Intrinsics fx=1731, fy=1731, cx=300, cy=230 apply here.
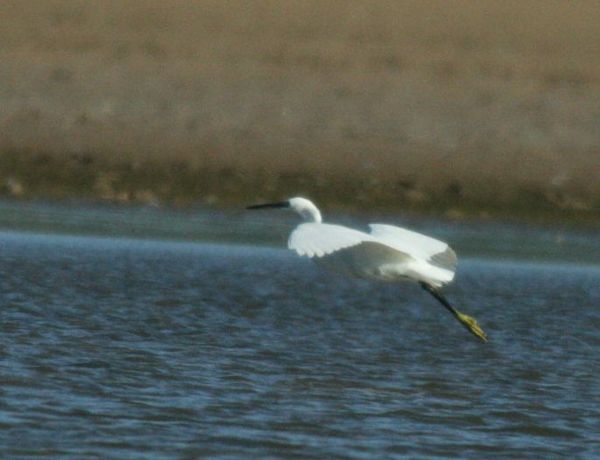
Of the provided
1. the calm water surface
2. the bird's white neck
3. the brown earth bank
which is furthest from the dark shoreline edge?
the bird's white neck

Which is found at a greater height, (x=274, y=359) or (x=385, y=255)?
(x=385, y=255)

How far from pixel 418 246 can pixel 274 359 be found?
3.63 ft

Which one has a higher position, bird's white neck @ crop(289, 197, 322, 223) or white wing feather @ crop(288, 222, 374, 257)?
bird's white neck @ crop(289, 197, 322, 223)

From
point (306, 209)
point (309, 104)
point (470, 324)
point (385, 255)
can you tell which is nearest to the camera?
point (385, 255)

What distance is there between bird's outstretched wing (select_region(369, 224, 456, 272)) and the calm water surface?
63cm

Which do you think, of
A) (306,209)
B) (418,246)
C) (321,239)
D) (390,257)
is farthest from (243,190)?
(321,239)

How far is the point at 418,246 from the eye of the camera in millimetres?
10484

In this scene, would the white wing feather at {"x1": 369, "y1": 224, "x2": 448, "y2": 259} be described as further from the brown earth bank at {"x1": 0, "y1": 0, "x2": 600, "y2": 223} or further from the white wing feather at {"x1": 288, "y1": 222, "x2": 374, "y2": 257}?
the brown earth bank at {"x1": 0, "y1": 0, "x2": 600, "y2": 223}

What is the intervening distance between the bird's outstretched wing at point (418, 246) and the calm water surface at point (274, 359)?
2.06ft

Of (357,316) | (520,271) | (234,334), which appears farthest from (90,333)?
(520,271)

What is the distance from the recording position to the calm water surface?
8164 millimetres

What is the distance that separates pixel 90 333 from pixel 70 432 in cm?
304

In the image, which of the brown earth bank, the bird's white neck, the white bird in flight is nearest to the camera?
the white bird in flight

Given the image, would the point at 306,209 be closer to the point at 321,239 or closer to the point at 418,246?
the point at 418,246
